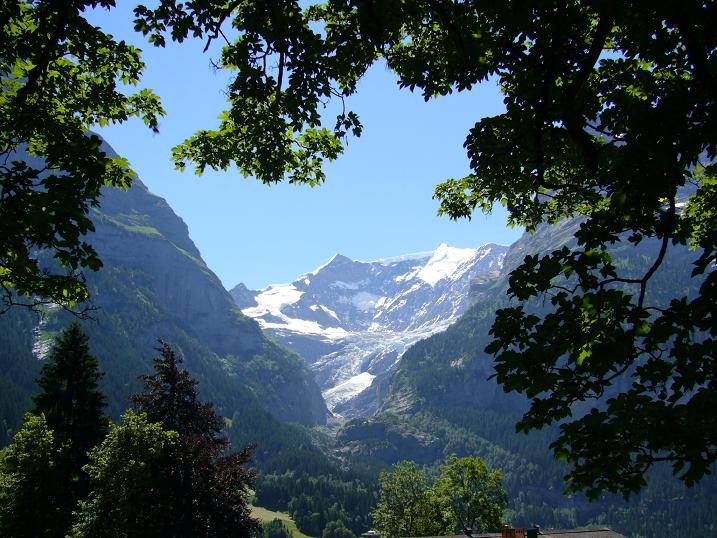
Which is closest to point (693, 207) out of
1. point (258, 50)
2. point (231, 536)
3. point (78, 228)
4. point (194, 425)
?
point (258, 50)

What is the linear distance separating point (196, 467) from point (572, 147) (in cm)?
2658

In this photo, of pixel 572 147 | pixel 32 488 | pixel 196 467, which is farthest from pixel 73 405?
pixel 572 147

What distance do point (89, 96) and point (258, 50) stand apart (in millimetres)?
4272

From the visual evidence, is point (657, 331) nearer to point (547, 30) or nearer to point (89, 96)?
point (547, 30)

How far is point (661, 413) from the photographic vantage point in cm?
631

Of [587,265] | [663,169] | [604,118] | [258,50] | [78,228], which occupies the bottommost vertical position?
[587,265]

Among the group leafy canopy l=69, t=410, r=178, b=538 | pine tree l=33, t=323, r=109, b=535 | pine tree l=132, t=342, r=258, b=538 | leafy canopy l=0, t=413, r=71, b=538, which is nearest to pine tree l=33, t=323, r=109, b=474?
pine tree l=33, t=323, r=109, b=535

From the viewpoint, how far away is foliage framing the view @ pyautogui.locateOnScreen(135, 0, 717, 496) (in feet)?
21.3

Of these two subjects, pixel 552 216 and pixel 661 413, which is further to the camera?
pixel 552 216

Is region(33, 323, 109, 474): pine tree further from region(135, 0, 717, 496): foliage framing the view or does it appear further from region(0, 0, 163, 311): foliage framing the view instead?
region(135, 0, 717, 496): foliage framing the view

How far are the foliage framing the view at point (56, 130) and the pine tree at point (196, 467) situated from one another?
20.1m

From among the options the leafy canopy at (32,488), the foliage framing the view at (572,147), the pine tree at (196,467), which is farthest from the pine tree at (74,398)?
the foliage framing the view at (572,147)

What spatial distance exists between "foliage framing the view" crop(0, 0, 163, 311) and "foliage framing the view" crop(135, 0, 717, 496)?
1.72m

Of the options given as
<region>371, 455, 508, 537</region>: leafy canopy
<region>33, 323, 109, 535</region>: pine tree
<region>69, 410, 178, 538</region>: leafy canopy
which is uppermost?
<region>33, 323, 109, 535</region>: pine tree
